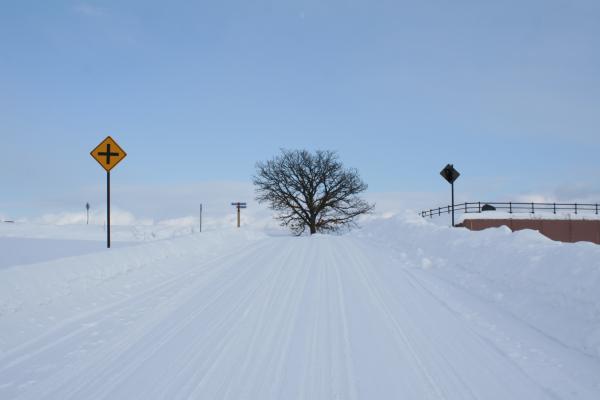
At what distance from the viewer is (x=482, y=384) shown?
4.18 m

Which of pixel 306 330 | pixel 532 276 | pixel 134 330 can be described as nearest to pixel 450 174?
pixel 532 276

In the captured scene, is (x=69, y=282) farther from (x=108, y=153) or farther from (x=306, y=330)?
(x=108, y=153)

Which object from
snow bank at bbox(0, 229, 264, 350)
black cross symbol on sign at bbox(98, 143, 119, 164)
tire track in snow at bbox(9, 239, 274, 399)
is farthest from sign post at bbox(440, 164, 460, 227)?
black cross symbol on sign at bbox(98, 143, 119, 164)

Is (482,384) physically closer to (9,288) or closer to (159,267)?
(9,288)

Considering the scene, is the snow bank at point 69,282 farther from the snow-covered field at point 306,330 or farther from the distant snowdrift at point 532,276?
the distant snowdrift at point 532,276

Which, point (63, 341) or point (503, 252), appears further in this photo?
point (503, 252)

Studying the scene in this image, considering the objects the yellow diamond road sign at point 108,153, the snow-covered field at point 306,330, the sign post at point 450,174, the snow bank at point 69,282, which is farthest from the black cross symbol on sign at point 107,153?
the sign post at point 450,174

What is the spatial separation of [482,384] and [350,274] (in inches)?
245

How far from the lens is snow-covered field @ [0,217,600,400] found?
13.6ft

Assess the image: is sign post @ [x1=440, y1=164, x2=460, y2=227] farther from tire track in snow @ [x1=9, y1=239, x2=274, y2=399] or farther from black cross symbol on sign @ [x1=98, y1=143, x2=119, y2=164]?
black cross symbol on sign @ [x1=98, y1=143, x2=119, y2=164]

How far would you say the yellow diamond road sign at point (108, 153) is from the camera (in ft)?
46.8

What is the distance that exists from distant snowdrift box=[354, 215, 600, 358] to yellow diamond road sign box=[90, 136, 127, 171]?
10164 millimetres

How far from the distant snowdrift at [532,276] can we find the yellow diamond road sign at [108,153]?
10.2 meters

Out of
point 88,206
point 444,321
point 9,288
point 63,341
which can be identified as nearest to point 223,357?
point 63,341
